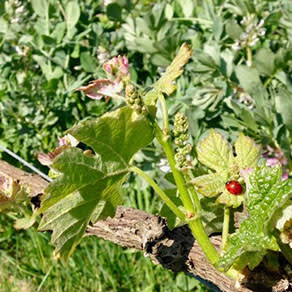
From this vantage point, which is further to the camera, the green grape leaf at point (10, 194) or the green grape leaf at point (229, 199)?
the green grape leaf at point (10, 194)

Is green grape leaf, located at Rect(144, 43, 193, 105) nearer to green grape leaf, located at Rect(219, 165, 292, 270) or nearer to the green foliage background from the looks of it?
green grape leaf, located at Rect(219, 165, 292, 270)

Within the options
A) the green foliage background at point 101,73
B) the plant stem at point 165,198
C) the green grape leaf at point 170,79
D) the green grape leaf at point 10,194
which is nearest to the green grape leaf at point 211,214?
the plant stem at point 165,198

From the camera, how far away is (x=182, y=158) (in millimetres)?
881

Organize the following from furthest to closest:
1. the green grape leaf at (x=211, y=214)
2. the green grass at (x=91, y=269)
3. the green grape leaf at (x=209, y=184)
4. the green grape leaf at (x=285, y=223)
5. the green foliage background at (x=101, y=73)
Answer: the green grass at (x=91, y=269)
the green foliage background at (x=101, y=73)
the green grape leaf at (x=211, y=214)
the green grape leaf at (x=209, y=184)
the green grape leaf at (x=285, y=223)

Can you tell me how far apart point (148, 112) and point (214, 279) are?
13.0 inches

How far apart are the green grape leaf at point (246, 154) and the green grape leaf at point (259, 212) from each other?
114mm

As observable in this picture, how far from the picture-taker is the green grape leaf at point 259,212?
0.83 m

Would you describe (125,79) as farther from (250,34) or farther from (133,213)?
(250,34)

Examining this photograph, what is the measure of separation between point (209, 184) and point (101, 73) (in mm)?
1097

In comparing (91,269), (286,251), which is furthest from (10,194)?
(91,269)

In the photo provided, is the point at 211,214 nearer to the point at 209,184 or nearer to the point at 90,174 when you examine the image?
the point at 209,184

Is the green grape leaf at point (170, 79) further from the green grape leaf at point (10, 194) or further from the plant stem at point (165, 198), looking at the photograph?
the green grape leaf at point (10, 194)

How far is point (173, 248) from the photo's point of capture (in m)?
1.05

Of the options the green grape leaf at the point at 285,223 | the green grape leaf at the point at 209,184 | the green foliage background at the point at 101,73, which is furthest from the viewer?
the green foliage background at the point at 101,73
